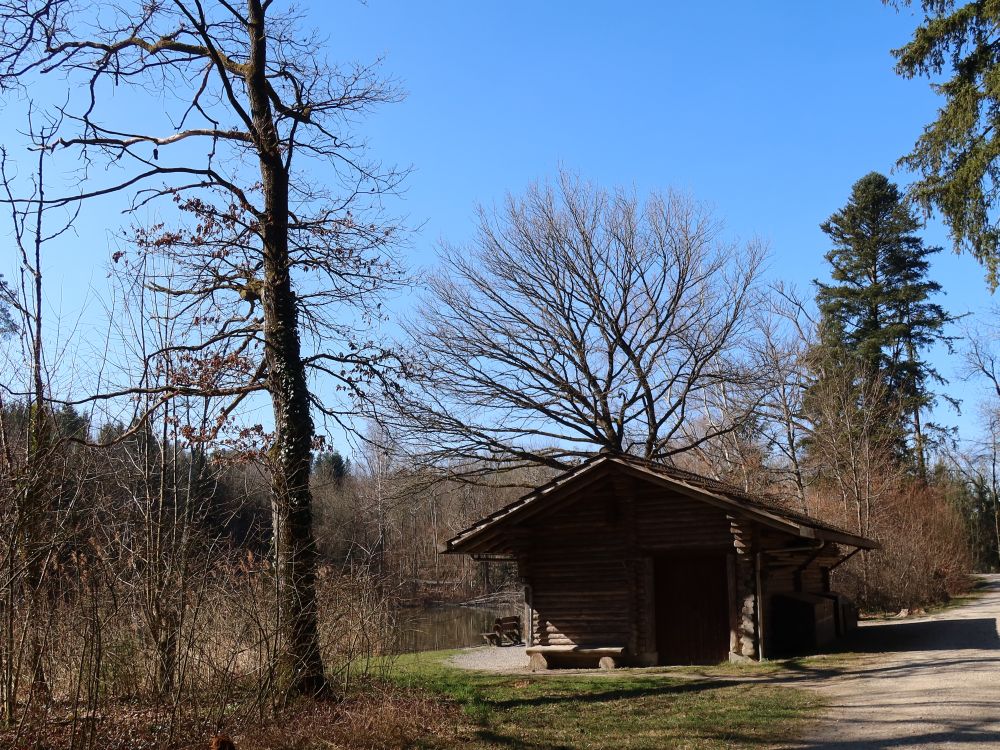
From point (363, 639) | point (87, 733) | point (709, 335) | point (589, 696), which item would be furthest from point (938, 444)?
point (87, 733)

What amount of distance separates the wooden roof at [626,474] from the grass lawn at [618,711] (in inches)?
121

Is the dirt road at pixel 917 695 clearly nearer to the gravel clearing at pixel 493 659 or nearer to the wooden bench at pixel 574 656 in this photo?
the wooden bench at pixel 574 656

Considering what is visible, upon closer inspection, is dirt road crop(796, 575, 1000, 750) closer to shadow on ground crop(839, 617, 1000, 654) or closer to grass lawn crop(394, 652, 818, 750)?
A: shadow on ground crop(839, 617, 1000, 654)

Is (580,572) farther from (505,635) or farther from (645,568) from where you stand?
(505,635)

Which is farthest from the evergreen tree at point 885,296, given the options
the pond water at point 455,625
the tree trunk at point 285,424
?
the tree trunk at point 285,424

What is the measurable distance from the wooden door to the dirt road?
3.00m

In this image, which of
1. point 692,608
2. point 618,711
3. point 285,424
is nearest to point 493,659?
point 692,608

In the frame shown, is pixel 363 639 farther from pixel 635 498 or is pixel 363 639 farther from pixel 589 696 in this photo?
pixel 635 498

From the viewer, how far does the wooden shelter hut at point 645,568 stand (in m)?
16.5

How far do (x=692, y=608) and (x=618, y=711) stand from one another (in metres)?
7.28

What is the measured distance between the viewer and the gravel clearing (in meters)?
17.7

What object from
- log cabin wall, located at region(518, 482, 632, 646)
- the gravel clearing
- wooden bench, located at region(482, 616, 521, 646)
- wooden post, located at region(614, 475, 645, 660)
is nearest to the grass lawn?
wooden post, located at region(614, 475, 645, 660)

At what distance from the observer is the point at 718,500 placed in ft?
51.4

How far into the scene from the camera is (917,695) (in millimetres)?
10891
